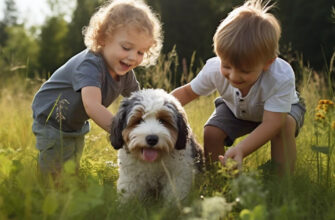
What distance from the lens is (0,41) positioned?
3988 cm

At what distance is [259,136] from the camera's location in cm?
317

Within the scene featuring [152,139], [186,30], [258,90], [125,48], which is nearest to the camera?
[152,139]

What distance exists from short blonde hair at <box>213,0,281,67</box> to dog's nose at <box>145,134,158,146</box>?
0.84 meters

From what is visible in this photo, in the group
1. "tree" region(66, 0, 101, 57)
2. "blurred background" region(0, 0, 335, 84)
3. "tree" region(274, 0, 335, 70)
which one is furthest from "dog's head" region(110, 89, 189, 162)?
"tree" region(66, 0, 101, 57)

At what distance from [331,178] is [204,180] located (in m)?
0.98

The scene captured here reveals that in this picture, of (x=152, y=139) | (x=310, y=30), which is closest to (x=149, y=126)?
(x=152, y=139)

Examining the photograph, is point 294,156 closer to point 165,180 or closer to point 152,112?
point 165,180

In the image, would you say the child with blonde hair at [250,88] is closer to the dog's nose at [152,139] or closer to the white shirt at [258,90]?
the white shirt at [258,90]

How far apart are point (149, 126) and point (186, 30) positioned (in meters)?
24.1

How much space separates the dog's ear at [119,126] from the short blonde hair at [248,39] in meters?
0.87

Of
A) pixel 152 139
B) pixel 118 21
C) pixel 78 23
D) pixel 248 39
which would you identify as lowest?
pixel 152 139

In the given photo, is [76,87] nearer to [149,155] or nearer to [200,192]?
[149,155]

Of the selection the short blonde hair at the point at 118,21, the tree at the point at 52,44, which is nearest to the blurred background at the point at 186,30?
the tree at the point at 52,44

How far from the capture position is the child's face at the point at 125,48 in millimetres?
3715
